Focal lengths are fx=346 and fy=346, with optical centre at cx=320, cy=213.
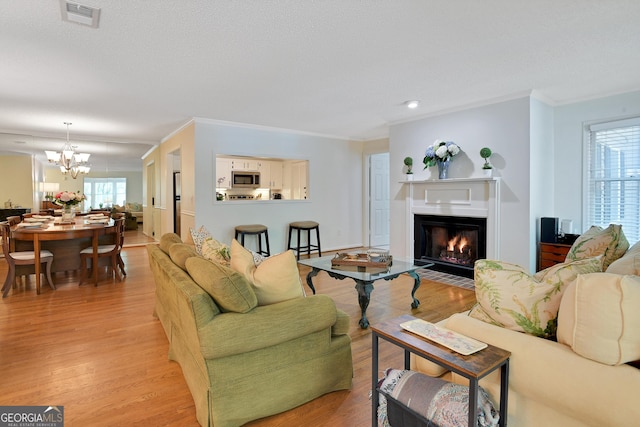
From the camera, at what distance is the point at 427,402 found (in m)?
1.35

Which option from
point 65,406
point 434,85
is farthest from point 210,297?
point 434,85

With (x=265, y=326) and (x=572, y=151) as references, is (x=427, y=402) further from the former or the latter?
(x=572, y=151)

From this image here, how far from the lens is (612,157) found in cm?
427

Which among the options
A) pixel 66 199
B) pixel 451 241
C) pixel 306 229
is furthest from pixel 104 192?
pixel 451 241

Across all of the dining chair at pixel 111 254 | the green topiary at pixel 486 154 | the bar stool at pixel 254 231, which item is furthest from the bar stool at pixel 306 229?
the green topiary at pixel 486 154

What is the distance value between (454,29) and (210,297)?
2546 mm

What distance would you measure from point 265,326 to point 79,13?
242 centimetres

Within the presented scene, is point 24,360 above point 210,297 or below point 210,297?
below

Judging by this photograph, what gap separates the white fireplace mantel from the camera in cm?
453

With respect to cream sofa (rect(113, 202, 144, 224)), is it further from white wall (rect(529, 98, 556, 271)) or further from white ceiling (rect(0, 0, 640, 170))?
white wall (rect(529, 98, 556, 271))

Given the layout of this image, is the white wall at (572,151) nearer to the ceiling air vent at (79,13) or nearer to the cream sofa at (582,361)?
the cream sofa at (582,361)

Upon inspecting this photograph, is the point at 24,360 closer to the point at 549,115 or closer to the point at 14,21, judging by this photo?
the point at 14,21

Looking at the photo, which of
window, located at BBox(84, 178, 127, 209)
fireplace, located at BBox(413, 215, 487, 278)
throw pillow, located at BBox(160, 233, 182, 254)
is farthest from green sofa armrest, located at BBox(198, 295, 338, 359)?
window, located at BBox(84, 178, 127, 209)

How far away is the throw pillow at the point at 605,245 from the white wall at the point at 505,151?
5.40 feet
